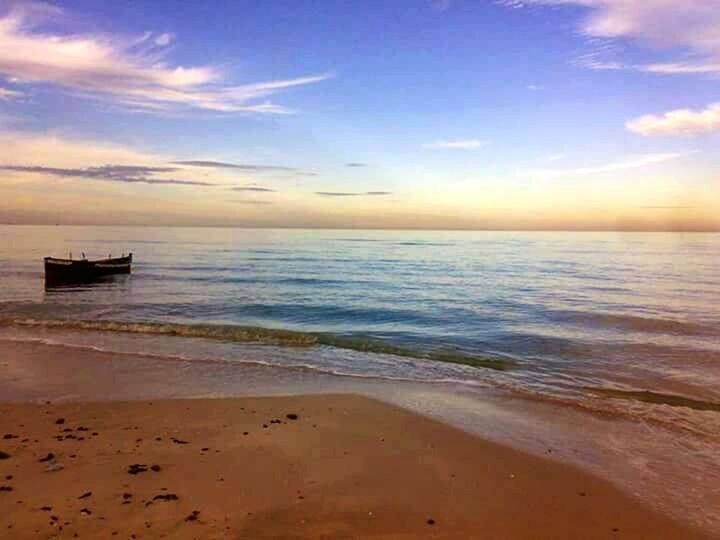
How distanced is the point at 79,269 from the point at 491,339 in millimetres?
29226

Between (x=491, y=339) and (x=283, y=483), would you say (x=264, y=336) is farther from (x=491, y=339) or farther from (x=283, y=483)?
(x=283, y=483)

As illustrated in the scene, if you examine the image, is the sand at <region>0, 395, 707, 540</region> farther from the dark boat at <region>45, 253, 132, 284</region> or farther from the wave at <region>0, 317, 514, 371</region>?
the dark boat at <region>45, 253, 132, 284</region>

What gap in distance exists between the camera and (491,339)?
60.7 feet

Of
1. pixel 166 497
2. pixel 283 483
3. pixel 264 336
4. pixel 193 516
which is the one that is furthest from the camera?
pixel 264 336

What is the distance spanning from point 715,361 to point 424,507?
13.4 metres

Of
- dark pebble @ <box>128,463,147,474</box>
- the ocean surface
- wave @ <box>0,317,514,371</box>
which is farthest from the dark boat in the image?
dark pebble @ <box>128,463,147,474</box>

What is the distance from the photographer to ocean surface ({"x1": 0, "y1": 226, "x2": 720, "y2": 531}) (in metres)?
9.10

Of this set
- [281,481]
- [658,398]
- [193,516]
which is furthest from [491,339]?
[193,516]

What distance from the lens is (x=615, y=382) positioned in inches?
521

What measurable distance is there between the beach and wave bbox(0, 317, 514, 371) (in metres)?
6.22

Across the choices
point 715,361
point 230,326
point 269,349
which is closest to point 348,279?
point 230,326

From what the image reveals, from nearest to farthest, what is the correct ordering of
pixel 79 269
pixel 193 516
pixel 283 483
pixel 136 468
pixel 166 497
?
pixel 193 516, pixel 166 497, pixel 283 483, pixel 136 468, pixel 79 269

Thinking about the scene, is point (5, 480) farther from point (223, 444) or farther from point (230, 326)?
point (230, 326)

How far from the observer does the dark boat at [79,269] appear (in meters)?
33.6
